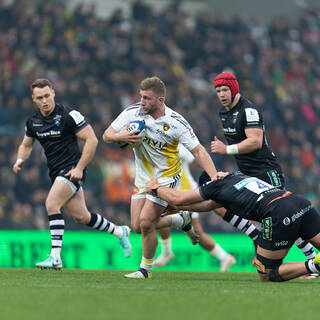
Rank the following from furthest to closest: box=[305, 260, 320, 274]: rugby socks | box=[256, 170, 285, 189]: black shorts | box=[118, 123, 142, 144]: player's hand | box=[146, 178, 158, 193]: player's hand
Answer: box=[256, 170, 285, 189]: black shorts → box=[146, 178, 158, 193]: player's hand → box=[118, 123, 142, 144]: player's hand → box=[305, 260, 320, 274]: rugby socks

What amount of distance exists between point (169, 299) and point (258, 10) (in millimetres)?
21575

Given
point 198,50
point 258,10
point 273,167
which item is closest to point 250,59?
point 198,50

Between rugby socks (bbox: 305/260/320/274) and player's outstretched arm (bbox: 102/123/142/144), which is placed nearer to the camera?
rugby socks (bbox: 305/260/320/274)

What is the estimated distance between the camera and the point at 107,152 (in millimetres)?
17906

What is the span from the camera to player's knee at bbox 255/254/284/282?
8.40 meters

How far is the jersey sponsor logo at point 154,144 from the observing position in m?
9.05

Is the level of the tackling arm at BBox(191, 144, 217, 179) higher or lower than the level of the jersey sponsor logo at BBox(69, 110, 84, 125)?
lower

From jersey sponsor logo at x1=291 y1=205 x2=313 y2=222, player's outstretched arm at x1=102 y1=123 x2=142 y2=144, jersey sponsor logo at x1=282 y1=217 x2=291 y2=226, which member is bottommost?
jersey sponsor logo at x1=282 y1=217 x2=291 y2=226

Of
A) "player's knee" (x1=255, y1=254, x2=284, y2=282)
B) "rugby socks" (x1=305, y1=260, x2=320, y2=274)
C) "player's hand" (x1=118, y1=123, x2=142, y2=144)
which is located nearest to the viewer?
"rugby socks" (x1=305, y1=260, x2=320, y2=274)

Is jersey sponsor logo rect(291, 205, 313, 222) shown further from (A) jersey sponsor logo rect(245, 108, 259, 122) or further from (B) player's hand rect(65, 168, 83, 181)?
(B) player's hand rect(65, 168, 83, 181)

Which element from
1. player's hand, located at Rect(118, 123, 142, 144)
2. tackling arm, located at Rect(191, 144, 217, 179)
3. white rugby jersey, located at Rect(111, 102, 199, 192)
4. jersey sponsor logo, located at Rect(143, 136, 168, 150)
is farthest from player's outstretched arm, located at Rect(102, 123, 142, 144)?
tackling arm, located at Rect(191, 144, 217, 179)

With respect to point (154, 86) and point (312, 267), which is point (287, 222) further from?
point (154, 86)

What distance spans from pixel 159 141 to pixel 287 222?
5.91 feet

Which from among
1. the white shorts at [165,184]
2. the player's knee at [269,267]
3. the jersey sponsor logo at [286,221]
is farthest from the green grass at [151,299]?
the white shorts at [165,184]
